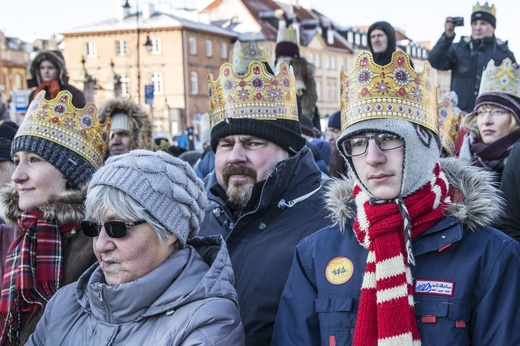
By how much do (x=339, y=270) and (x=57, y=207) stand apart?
5.81 ft

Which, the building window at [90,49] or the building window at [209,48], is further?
the building window at [209,48]

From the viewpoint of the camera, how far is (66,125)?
435cm

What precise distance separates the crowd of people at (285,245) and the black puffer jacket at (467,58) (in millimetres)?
4505

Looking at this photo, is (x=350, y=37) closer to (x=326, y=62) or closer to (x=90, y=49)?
(x=326, y=62)

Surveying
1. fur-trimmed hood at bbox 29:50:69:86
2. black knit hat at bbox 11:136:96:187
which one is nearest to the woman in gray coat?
black knit hat at bbox 11:136:96:187

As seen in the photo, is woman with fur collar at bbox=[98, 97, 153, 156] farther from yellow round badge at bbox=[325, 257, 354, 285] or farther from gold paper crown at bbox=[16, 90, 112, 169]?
yellow round badge at bbox=[325, 257, 354, 285]

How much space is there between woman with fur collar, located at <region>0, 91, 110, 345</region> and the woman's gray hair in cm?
104

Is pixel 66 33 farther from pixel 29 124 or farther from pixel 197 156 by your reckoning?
pixel 29 124

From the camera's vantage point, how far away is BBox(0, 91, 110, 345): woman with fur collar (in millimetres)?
3863

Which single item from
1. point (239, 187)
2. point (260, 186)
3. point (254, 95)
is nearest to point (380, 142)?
point (260, 186)

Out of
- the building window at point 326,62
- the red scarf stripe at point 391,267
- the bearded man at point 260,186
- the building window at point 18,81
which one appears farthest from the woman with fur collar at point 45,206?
the building window at point 18,81

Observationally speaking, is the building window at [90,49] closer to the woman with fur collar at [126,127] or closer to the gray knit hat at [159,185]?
the woman with fur collar at [126,127]

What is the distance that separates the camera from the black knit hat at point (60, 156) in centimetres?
417

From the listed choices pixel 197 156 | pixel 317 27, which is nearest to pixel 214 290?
pixel 197 156
